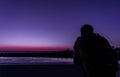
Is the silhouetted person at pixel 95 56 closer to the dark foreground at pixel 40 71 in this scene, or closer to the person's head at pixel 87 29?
the person's head at pixel 87 29

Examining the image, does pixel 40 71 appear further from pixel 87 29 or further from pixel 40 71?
pixel 87 29

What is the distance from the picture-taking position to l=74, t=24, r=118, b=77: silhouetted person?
10.2ft

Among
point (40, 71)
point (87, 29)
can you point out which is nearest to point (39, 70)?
point (40, 71)

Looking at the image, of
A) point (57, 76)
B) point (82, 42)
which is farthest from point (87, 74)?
point (57, 76)

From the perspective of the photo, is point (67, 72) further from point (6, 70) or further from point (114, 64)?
point (114, 64)

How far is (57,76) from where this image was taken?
18.7 ft

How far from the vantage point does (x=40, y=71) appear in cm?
572

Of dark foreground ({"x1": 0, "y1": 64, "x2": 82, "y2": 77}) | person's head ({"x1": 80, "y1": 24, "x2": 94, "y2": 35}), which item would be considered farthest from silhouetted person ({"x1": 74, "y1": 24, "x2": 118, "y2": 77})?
dark foreground ({"x1": 0, "y1": 64, "x2": 82, "y2": 77})

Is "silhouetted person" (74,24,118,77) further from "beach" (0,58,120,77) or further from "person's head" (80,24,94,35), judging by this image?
"beach" (0,58,120,77)

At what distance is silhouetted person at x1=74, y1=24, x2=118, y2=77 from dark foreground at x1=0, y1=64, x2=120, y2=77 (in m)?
2.52

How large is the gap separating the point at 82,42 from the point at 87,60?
20cm

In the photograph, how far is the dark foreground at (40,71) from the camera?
557cm

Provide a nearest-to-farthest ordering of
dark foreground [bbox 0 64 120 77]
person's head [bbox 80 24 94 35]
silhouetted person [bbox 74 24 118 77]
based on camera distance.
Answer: silhouetted person [bbox 74 24 118 77], person's head [bbox 80 24 94 35], dark foreground [bbox 0 64 120 77]

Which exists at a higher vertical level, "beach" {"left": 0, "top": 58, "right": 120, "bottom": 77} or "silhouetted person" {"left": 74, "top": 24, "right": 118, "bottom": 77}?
"silhouetted person" {"left": 74, "top": 24, "right": 118, "bottom": 77}
